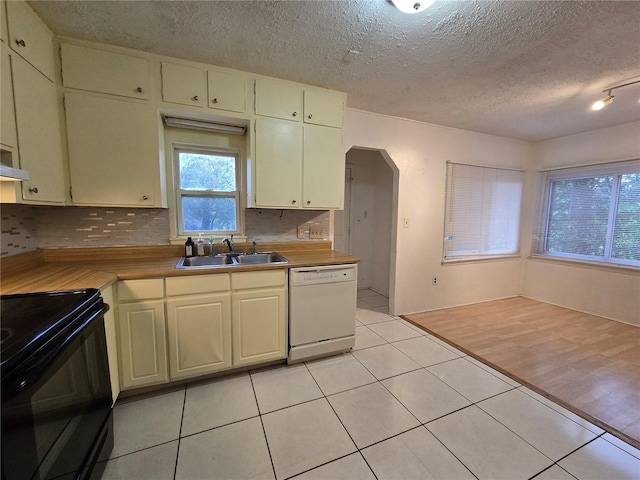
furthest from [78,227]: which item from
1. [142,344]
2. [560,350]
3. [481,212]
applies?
[481,212]

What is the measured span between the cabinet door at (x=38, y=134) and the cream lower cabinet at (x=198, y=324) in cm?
89

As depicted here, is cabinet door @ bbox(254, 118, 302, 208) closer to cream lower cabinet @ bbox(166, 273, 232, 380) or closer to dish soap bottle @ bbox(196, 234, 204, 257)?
dish soap bottle @ bbox(196, 234, 204, 257)

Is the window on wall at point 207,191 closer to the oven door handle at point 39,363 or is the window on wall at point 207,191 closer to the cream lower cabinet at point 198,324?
the cream lower cabinet at point 198,324

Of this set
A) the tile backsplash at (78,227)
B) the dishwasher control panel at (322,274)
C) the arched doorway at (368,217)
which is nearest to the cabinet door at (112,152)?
the tile backsplash at (78,227)

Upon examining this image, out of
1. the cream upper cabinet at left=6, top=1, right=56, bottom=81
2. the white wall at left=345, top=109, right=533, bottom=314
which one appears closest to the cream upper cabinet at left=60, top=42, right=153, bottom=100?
the cream upper cabinet at left=6, top=1, right=56, bottom=81

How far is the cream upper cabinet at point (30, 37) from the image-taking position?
137 centimetres

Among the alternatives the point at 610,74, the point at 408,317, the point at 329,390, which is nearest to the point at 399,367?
the point at 329,390

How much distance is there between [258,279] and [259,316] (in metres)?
0.30

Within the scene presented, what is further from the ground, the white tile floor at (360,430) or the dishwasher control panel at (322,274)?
the dishwasher control panel at (322,274)

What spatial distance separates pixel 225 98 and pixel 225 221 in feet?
3.47

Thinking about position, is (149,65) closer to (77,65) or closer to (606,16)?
(77,65)

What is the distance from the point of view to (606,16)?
1.44 meters

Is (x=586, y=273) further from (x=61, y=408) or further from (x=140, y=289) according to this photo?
(x=61, y=408)

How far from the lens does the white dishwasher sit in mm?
2162
